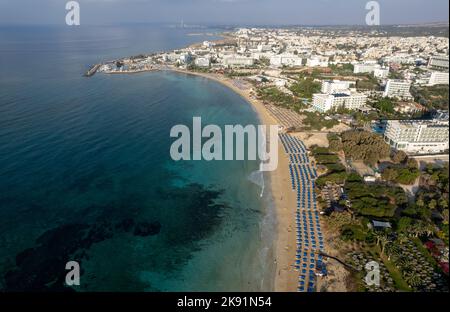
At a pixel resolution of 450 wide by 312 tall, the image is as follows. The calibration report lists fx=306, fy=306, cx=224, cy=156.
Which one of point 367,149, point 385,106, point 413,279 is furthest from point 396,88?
point 413,279

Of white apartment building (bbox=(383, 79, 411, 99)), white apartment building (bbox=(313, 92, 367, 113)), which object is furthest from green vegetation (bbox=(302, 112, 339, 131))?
white apartment building (bbox=(383, 79, 411, 99))

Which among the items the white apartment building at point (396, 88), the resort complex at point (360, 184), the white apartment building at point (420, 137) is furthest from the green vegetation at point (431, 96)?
Answer: the white apartment building at point (420, 137)

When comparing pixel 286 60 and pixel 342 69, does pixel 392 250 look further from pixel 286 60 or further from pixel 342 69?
pixel 286 60

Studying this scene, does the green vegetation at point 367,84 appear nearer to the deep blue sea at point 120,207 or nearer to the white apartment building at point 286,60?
the white apartment building at point 286,60

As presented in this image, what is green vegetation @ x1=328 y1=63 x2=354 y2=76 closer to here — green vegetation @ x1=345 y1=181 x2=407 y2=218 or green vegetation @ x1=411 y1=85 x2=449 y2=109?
green vegetation @ x1=411 y1=85 x2=449 y2=109

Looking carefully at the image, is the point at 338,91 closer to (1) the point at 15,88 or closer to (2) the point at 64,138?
(2) the point at 64,138

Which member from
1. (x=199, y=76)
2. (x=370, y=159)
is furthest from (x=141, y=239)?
(x=199, y=76)
